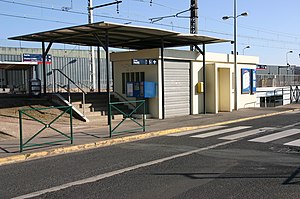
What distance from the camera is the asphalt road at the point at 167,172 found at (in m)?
6.04

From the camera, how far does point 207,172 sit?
7281mm

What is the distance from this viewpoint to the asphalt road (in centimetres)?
604

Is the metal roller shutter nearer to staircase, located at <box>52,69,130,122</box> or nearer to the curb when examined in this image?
staircase, located at <box>52,69,130,122</box>

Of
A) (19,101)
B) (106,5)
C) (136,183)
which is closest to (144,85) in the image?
(19,101)

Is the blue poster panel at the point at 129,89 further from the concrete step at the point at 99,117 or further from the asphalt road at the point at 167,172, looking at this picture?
the asphalt road at the point at 167,172

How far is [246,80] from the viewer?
24594 millimetres

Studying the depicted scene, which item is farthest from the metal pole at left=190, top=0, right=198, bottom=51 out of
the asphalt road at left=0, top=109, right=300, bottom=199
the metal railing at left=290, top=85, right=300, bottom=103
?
the asphalt road at left=0, top=109, right=300, bottom=199

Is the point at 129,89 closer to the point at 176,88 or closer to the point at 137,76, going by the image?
the point at 137,76

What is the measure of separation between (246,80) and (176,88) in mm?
7389

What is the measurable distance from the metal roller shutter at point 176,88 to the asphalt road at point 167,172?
7.83 m

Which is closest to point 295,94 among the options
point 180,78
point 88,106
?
point 180,78

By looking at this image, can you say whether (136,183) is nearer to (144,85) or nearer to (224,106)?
(144,85)

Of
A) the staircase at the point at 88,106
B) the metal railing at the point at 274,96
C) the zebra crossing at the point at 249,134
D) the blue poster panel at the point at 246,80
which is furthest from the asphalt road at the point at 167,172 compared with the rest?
the metal railing at the point at 274,96

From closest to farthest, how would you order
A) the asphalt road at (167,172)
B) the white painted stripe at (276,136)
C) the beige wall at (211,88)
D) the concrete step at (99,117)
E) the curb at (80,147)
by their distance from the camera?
the asphalt road at (167,172) < the curb at (80,147) < the white painted stripe at (276,136) < the concrete step at (99,117) < the beige wall at (211,88)
